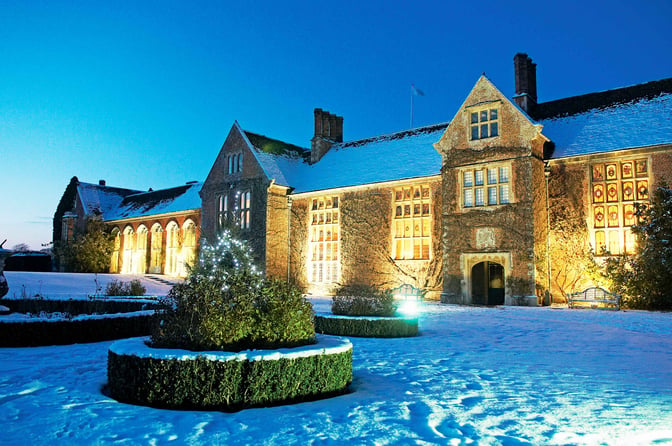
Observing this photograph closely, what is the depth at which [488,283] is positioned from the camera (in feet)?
84.6

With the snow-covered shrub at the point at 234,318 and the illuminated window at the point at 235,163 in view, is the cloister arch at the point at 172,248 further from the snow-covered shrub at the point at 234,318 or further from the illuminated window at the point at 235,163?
the snow-covered shrub at the point at 234,318

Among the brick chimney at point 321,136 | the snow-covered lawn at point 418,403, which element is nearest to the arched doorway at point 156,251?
the brick chimney at point 321,136

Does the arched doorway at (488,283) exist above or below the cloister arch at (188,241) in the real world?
below

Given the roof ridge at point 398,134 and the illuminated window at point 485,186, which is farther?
the roof ridge at point 398,134

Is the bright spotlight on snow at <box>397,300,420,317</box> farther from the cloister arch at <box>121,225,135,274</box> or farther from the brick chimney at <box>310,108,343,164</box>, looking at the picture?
the cloister arch at <box>121,225,135,274</box>

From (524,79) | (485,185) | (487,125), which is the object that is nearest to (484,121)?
(487,125)

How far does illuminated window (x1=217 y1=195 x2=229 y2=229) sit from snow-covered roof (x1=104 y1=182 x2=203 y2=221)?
12.6 ft

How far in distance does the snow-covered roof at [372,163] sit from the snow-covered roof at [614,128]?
5863mm

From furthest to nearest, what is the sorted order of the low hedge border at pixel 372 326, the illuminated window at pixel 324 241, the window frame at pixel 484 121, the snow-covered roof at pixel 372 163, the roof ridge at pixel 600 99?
the illuminated window at pixel 324 241, the snow-covered roof at pixel 372 163, the roof ridge at pixel 600 99, the window frame at pixel 484 121, the low hedge border at pixel 372 326

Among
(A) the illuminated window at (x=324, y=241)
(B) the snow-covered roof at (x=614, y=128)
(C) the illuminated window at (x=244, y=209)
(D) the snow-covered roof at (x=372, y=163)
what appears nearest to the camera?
(B) the snow-covered roof at (x=614, y=128)

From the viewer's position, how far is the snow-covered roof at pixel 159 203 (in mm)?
40281

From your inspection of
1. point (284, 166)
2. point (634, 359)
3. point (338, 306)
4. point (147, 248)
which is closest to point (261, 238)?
point (284, 166)

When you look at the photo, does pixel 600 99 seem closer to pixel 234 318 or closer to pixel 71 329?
pixel 234 318

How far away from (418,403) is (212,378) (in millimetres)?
2455
